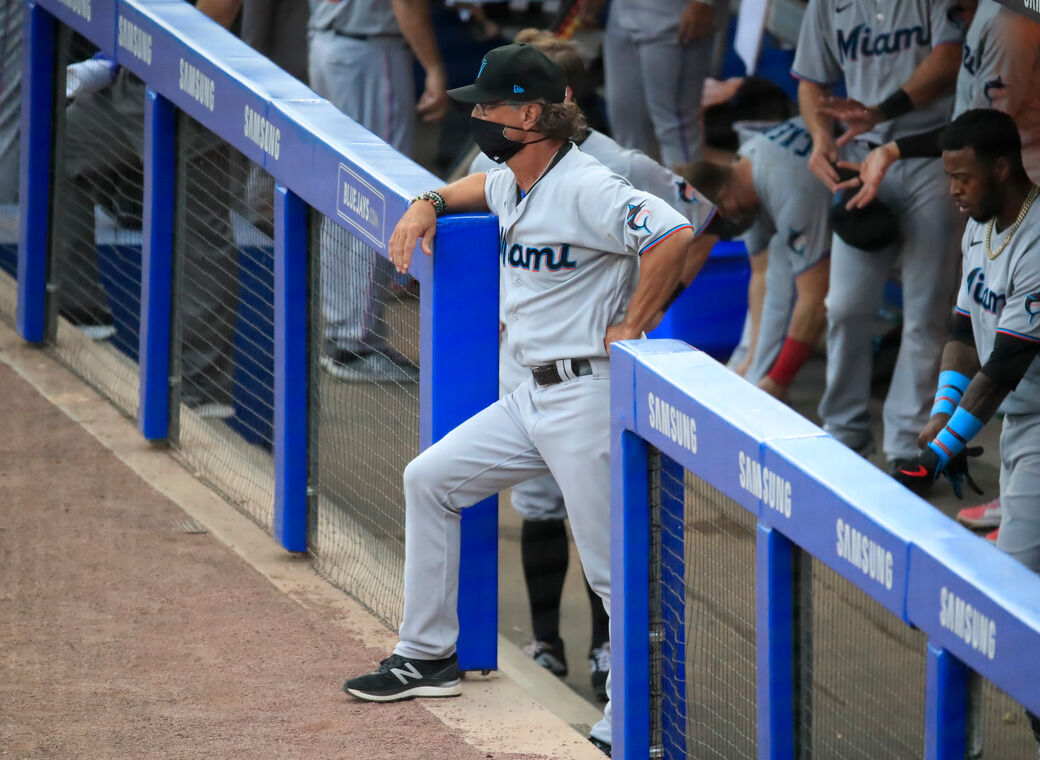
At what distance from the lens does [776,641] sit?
9.58ft

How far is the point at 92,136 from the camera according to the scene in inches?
235

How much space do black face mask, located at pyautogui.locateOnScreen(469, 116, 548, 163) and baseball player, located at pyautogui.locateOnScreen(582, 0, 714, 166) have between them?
12.0 ft

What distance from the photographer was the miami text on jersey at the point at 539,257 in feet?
12.3

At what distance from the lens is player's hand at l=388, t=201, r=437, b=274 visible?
12.4ft

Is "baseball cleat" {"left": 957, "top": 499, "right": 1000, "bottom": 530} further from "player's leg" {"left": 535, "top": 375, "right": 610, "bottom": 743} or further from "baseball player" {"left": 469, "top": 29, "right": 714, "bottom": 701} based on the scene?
"player's leg" {"left": 535, "top": 375, "right": 610, "bottom": 743}

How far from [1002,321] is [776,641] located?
167cm

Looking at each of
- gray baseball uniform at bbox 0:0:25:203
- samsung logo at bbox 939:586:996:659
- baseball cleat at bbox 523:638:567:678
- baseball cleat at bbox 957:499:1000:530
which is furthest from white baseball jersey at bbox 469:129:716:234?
gray baseball uniform at bbox 0:0:25:203

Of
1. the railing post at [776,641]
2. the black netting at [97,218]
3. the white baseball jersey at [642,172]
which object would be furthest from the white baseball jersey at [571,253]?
the black netting at [97,218]

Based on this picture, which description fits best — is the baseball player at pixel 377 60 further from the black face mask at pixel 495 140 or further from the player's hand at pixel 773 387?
the black face mask at pixel 495 140

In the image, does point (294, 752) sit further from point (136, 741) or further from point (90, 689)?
point (90, 689)

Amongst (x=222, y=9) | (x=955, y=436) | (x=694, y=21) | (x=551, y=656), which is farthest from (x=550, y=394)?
(x=694, y=21)

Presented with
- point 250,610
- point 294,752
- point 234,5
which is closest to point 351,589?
point 250,610

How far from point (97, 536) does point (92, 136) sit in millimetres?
1866

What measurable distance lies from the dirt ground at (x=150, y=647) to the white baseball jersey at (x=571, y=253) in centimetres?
97
